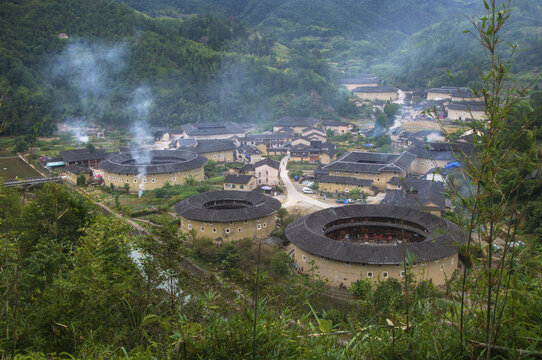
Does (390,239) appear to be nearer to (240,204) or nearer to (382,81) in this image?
(240,204)

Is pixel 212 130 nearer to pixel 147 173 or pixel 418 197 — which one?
pixel 147 173

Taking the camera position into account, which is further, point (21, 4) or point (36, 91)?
point (21, 4)

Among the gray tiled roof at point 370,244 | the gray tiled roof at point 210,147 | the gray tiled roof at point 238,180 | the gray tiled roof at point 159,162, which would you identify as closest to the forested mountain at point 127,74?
the gray tiled roof at point 210,147

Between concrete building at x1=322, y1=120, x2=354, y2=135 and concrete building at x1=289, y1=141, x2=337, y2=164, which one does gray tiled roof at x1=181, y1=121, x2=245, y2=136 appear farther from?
concrete building at x1=289, y1=141, x2=337, y2=164

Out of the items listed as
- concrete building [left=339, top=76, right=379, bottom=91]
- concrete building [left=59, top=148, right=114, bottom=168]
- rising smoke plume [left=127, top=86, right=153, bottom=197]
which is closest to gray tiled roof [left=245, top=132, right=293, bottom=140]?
rising smoke plume [left=127, top=86, right=153, bottom=197]

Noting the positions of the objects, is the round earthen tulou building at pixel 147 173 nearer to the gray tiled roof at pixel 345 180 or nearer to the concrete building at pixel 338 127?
the gray tiled roof at pixel 345 180

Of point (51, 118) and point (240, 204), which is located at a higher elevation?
point (51, 118)

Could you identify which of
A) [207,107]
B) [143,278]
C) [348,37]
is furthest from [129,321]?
[348,37]
